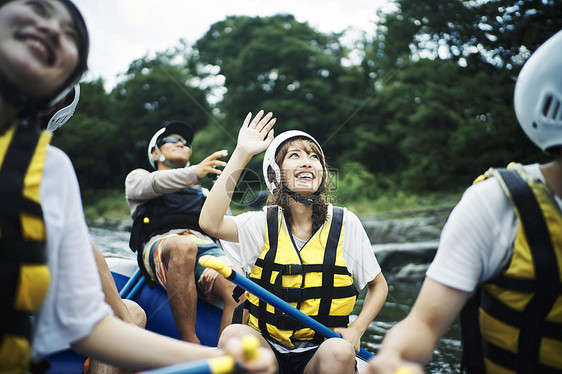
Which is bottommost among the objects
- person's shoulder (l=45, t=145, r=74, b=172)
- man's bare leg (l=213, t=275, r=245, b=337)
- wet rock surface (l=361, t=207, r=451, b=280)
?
wet rock surface (l=361, t=207, r=451, b=280)

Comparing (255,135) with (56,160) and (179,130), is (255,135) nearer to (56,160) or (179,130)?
(56,160)

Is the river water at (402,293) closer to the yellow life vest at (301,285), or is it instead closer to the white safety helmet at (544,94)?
the yellow life vest at (301,285)

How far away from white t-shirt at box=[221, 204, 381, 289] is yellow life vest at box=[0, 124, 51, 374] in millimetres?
1192

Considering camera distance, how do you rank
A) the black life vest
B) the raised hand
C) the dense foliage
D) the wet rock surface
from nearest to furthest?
1. the raised hand
2. the black life vest
3. the wet rock surface
4. the dense foliage

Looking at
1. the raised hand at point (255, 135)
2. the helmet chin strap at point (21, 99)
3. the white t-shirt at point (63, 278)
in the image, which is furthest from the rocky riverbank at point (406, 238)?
the helmet chin strap at point (21, 99)

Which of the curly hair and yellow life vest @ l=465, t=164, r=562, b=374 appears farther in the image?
the curly hair

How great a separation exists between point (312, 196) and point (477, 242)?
1207 mm

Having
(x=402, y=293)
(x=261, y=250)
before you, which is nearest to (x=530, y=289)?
(x=261, y=250)

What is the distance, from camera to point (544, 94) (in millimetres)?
1057

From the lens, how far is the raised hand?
78.6 inches

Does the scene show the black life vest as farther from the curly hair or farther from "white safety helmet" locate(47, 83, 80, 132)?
"white safety helmet" locate(47, 83, 80, 132)

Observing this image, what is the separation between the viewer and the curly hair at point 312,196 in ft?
7.13

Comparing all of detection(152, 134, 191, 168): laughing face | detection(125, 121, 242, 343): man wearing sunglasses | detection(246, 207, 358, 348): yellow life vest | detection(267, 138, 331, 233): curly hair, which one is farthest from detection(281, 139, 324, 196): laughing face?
detection(152, 134, 191, 168): laughing face

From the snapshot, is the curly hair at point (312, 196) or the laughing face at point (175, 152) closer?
the curly hair at point (312, 196)
